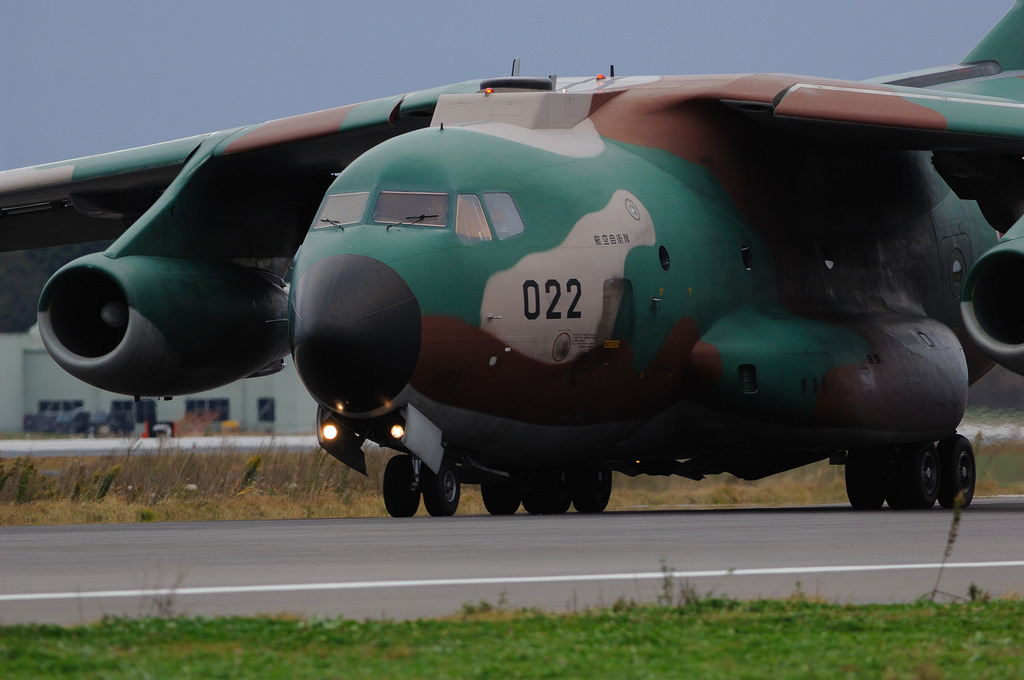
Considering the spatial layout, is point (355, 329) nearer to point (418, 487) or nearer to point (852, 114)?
point (418, 487)

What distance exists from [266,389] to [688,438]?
41.3m


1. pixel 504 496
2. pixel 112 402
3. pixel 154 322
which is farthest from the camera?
pixel 112 402

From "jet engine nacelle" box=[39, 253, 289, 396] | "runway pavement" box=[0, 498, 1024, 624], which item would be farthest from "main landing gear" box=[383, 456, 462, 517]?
"jet engine nacelle" box=[39, 253, 289, 396]

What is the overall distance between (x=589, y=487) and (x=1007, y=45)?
922 centimetres

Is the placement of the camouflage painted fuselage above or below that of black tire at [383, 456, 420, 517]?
above

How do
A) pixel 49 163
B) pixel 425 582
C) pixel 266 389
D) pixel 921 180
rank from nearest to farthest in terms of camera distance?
1. pixel 425 582
2. pixel 921 180
3. pixel 49 163
4. pixel 266 389

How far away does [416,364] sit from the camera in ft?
45.0

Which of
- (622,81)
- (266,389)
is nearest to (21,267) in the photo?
(266,389)

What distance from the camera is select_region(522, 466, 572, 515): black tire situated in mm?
18031

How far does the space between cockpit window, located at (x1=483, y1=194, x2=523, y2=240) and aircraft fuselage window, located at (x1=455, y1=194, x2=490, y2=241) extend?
93 millimetres

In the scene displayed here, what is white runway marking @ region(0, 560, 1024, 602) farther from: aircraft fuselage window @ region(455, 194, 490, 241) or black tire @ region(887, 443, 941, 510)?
black tire @ region(887, 443, 941, 510)

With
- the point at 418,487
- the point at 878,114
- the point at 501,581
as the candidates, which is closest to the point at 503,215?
the point at 418,487

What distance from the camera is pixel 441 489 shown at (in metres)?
14.7

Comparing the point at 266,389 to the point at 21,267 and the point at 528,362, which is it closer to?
the point at 21,267
